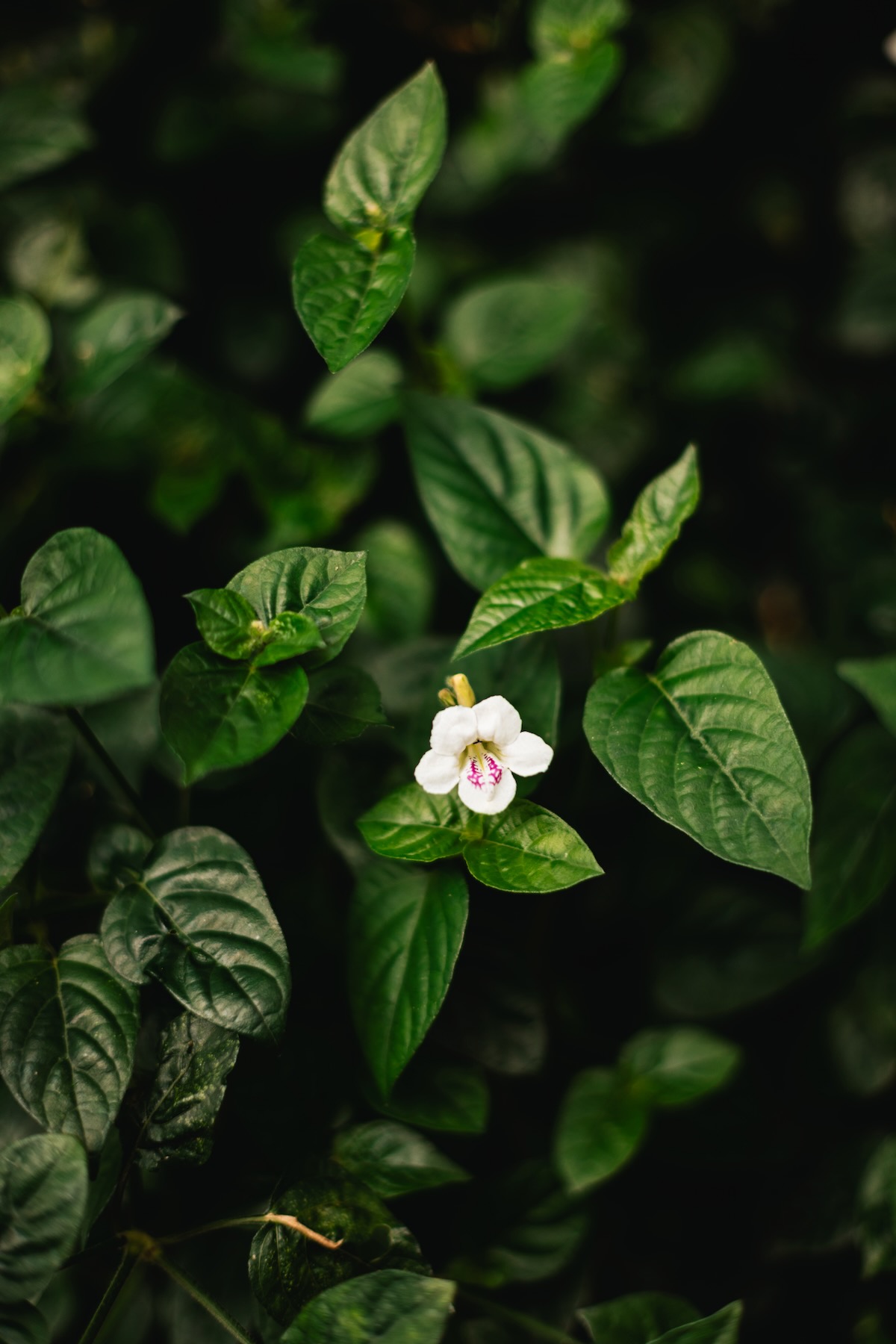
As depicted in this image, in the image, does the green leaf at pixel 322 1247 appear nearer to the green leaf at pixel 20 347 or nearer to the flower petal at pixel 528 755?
the flower petal at pixel 528 755

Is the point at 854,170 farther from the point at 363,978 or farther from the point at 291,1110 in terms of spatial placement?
the point at 291,1110

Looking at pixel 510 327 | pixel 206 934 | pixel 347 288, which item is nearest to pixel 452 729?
pixel 206 934

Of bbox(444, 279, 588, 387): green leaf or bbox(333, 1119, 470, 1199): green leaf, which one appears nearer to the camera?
bbox(333, 1119, 470, 1199): green leaf

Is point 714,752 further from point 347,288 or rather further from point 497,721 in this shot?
point 347,288

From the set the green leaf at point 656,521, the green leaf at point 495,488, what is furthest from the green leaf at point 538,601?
the green leaf at point 495,488

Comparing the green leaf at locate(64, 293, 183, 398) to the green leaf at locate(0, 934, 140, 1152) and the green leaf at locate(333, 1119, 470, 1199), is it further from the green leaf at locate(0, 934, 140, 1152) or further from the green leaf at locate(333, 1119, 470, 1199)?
the green leaf at locate(333, 1119, 470, 1199)

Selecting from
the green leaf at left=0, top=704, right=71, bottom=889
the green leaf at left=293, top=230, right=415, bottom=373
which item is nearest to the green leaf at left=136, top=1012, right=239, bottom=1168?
the green leaf at left=0, top=704, right=71, bottom=889
